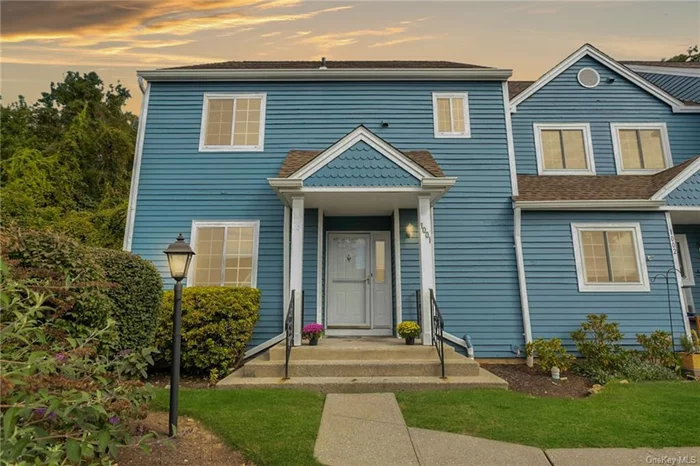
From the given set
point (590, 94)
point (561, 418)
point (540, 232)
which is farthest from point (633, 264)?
point (561, 418)

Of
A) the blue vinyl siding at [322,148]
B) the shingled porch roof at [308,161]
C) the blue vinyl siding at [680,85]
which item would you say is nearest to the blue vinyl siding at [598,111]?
the blue vinyl siding at [322,148]

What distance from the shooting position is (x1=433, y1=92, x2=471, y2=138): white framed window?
8.63 m

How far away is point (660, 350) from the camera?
6816 millimetres

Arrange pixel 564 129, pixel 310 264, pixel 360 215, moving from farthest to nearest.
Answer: pixel 564 129 → pixel 360 215 → pixel 310 264

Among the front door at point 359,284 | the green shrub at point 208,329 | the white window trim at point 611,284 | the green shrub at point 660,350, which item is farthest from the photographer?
the front door at point 359,284

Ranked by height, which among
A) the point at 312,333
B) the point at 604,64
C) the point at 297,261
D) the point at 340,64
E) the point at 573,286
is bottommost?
the point at 312,333

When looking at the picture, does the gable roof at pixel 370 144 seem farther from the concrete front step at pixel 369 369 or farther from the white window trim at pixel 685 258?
the white window trim at pixel 685 258

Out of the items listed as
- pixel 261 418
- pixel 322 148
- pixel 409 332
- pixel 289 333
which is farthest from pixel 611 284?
pixel 261 418

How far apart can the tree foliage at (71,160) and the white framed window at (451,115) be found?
11093 millimetres

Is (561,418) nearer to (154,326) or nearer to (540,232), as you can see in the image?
(540,232)

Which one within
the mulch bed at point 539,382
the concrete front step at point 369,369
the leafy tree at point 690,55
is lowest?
the mulch bed at point 539,382

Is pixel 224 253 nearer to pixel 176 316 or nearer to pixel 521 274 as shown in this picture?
pixel 176 316

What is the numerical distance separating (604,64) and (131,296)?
1180 cm

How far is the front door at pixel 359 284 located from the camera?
7922 mm
